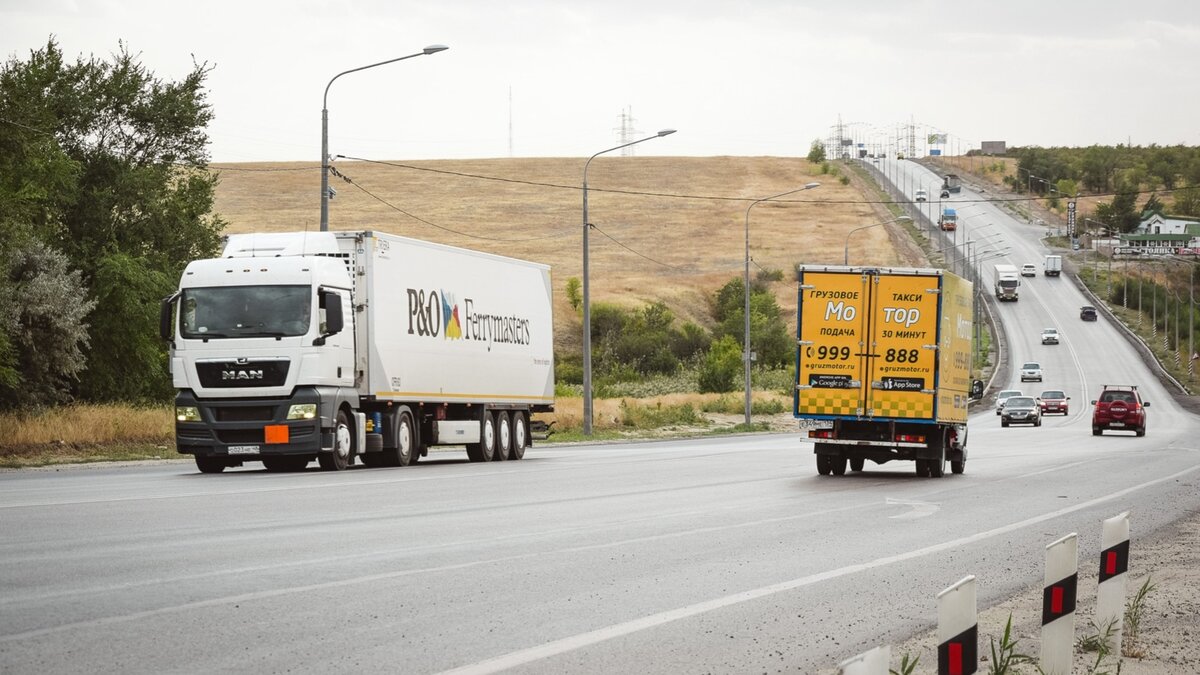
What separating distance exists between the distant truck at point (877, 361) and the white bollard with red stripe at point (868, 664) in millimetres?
19815

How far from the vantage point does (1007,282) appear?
122812mm

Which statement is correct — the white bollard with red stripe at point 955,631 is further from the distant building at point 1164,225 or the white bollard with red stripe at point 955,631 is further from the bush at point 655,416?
the distant building at point 1164,225

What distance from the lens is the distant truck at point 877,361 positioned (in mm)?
24453

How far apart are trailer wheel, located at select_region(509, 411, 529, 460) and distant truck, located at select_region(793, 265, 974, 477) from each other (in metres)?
8.57

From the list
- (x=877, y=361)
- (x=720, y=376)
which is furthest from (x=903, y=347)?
(x=720, y=376)

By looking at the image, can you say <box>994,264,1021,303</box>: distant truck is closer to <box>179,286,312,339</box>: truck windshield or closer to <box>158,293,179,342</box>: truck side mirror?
<box>179,286,312,339</box>: truck windshield

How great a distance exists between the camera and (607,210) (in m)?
156

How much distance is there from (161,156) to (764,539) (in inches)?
1319

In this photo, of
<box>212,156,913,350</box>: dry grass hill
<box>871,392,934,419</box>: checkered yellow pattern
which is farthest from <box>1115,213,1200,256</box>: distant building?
<box>871,392,934,419</box>: checkered yellow pattern

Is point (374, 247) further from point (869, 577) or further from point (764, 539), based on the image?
point (869, 577)

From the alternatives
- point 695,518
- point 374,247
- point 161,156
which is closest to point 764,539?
point 695,518

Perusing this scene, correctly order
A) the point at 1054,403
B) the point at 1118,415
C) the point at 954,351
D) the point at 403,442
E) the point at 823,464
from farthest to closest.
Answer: the point at 1054,403 < the point at 1118,415 < the point at 403,442 < the point at 954,351 < the point at 823,464

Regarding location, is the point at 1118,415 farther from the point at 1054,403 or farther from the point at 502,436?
the point at 502,436

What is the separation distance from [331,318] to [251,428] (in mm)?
2114
